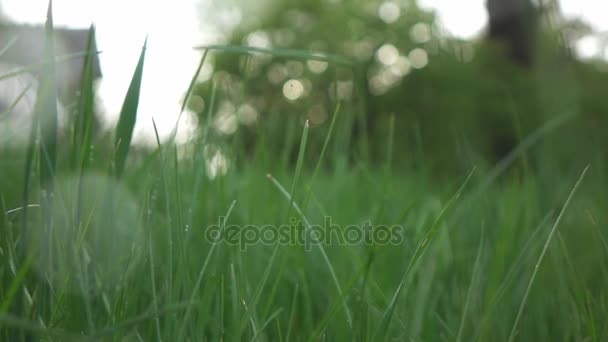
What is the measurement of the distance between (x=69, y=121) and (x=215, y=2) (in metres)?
9.12

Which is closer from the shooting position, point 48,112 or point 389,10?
point 48,112

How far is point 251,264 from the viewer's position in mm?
708

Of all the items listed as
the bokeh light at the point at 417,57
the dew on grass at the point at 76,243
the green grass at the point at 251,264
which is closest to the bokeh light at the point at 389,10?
the bokeh light at the point at 417,57

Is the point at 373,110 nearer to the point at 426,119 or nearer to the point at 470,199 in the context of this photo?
the point at 426,119

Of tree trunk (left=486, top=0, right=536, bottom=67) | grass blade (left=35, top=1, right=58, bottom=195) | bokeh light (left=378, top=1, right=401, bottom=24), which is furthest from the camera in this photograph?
bokeh light (left=378, top=1, right=401, bottom=24)

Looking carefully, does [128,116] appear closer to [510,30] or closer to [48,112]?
[48,112]

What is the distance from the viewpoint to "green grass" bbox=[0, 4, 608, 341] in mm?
421

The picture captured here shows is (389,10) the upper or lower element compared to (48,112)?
upper

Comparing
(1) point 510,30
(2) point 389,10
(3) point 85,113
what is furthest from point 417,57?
(3) point 85,113

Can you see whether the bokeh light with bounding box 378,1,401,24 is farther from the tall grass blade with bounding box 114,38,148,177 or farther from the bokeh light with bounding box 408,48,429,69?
the tall grass blade with bounding box 114,38,148,177

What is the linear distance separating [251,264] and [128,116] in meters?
0.34

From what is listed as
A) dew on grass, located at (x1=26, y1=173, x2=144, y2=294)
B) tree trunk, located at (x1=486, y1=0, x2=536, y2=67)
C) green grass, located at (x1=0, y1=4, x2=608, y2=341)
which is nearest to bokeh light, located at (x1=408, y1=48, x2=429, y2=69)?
tree trunk, located at (x1=486, y1=0, x2=536, y2=67)

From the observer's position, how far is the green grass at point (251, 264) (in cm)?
42

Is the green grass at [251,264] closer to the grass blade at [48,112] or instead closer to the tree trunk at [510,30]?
the grass blade at [48,112]
